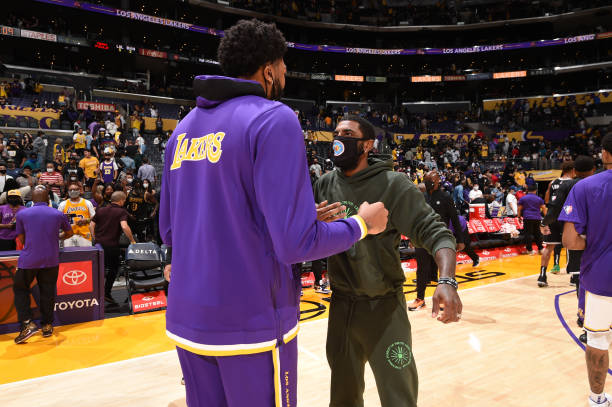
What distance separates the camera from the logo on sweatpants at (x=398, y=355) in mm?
2051

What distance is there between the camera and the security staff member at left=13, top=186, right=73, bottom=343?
5.21 meters

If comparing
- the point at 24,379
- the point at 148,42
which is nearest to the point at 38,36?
the point at 148,42

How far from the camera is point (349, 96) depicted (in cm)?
3434

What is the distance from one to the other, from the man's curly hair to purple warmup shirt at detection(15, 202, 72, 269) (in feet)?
16.4

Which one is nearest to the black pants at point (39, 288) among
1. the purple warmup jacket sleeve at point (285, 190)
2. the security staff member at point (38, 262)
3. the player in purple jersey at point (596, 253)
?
the security staff member at point (38, 262)

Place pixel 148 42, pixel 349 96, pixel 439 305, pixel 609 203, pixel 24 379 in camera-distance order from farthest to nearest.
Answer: pixel 349 96
pixel 148 42
pixel 24 379
pixel 609 203
pixel 439 305

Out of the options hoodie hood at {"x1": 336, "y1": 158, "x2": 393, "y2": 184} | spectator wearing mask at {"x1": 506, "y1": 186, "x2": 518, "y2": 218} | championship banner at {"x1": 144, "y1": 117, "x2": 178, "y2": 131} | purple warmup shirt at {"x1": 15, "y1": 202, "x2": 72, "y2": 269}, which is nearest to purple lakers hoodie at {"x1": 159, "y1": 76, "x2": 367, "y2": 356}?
hoodie hood at {"x1": 336, "y1": 158, "x2": 393, "y2": 184}

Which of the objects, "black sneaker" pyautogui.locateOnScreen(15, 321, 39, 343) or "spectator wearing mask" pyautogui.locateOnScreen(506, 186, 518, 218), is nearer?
"black sneaker" pyautogui.locateOnScreen(15, 321, 39, 343)

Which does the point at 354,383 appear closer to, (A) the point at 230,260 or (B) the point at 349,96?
(A) the point at 230,260

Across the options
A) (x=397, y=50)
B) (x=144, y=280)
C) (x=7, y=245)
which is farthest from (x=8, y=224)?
(x=397, y=50)

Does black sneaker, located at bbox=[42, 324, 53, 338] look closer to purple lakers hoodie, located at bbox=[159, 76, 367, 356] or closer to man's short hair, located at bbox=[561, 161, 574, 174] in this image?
purple lakers hoodie, located at bbox=[159, 76, 367, 356]

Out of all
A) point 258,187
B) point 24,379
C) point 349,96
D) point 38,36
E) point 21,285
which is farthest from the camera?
point 349,96

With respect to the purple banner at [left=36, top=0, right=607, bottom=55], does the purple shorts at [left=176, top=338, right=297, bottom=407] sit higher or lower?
lower

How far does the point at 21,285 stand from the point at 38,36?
→ 21.1 meters
